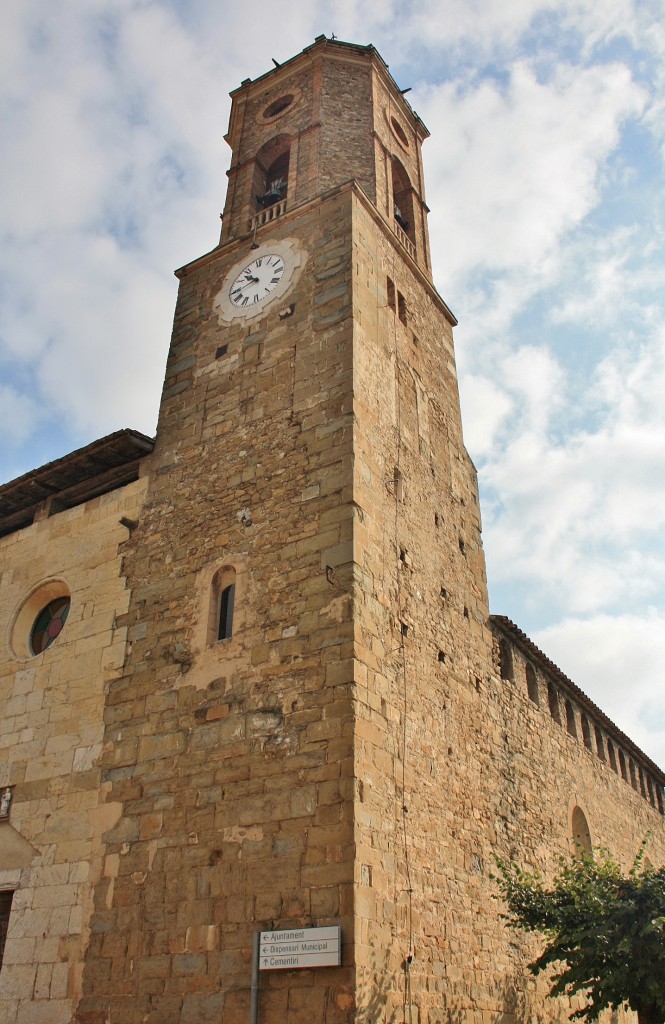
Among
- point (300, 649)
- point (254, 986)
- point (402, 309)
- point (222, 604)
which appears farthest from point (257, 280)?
point (254, 986)

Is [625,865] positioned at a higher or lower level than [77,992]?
higher

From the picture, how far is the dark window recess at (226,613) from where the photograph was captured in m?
9.41

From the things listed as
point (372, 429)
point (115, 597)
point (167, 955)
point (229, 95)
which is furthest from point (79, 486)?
point (229, 95)

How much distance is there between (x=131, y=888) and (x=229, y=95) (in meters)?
14.4

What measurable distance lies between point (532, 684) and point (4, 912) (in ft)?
25.9

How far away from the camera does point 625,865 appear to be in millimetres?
16453

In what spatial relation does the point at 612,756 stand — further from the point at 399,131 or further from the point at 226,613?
the point at 399,131

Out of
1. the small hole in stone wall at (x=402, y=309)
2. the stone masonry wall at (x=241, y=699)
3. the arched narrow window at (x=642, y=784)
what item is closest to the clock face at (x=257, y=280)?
the stone masonry wall at (x=241, y=699)

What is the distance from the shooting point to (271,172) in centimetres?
1572

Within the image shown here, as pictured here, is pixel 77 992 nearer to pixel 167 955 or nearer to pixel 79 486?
pixel 167 955

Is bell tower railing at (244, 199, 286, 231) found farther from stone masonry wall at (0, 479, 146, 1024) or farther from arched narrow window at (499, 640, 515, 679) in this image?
arched narrow window at (499, 640, 515, 679)

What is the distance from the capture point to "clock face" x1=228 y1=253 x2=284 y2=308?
1221cm

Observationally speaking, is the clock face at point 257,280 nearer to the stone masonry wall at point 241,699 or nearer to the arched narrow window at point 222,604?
the stone masonry wall at point 241,699

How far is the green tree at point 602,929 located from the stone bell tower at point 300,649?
→ 70 cm
